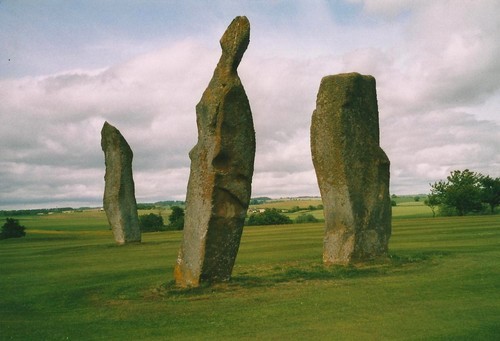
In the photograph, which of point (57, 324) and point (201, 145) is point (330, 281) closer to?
point (201, 145)

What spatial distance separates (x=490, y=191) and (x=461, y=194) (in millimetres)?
5577

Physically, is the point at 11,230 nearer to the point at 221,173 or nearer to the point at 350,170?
the point at 350,170

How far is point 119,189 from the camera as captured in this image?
3041cm

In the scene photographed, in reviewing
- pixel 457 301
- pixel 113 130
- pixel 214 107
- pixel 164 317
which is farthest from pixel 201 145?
pixel 113 130

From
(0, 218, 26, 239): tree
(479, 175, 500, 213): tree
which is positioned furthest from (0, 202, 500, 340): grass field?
(479, 175, 500, 213): tree

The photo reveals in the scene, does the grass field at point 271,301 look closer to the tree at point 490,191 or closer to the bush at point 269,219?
the bush at point 269,219

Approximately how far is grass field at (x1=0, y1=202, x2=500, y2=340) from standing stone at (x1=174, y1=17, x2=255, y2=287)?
859mm

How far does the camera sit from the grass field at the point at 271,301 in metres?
9.68

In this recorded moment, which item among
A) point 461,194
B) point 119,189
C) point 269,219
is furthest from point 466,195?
point 119,189

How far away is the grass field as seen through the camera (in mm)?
9680

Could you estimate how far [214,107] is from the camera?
46.8 ft

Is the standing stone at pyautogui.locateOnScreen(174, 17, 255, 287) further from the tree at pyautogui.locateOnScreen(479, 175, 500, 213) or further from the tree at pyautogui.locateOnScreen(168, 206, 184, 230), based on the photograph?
the tree at pyautogui.locateOnScreen(479, 175, 500, 213)

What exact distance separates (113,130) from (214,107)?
60.0 ft

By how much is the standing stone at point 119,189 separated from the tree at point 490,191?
54.2 meters
